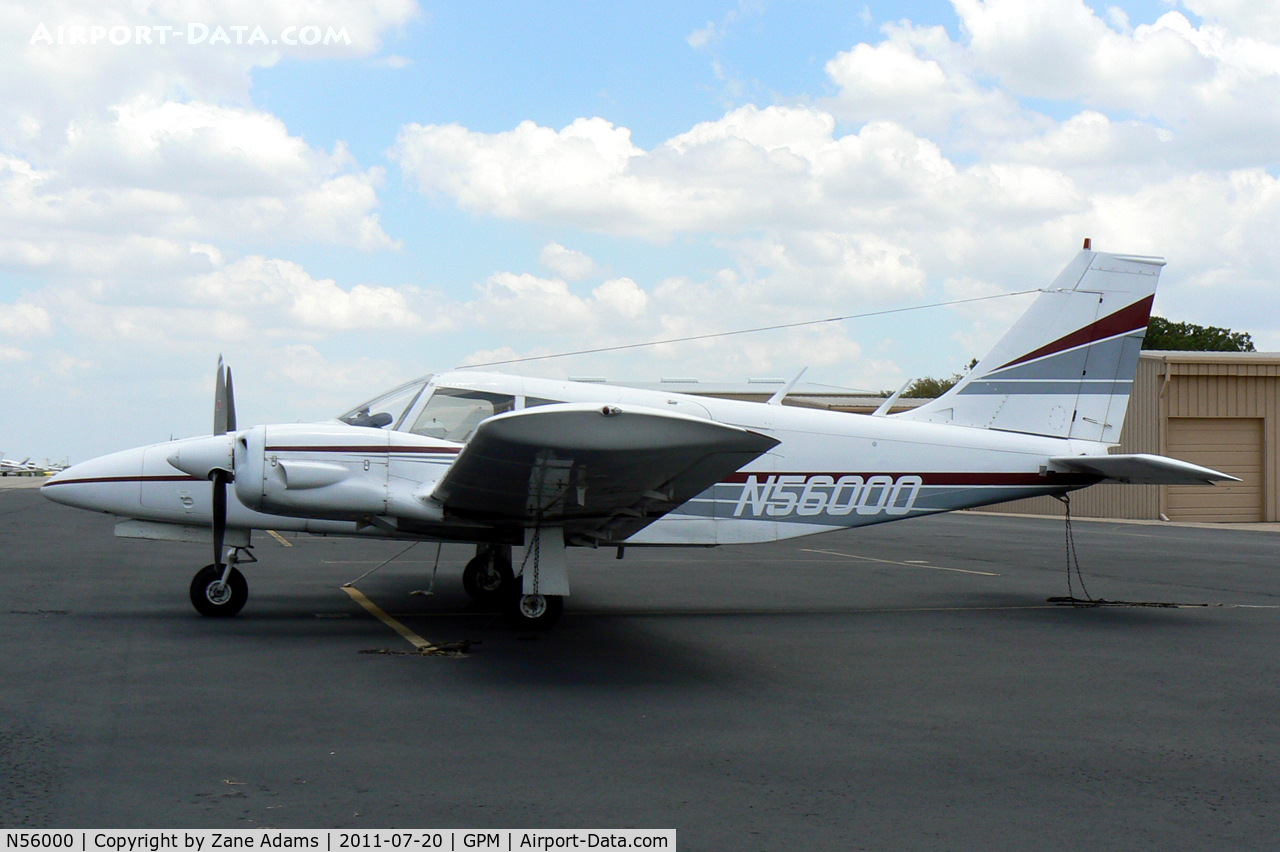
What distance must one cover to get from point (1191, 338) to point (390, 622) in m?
64.6

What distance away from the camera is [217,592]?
9.43 m

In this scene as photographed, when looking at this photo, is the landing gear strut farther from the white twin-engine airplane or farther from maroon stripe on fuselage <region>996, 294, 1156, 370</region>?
maroon stripe on fuselage <region>996, 294, 1156, 370</region>

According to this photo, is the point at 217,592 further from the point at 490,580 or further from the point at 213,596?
the point at 490,580

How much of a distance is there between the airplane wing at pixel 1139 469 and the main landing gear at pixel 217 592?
27.3 feet

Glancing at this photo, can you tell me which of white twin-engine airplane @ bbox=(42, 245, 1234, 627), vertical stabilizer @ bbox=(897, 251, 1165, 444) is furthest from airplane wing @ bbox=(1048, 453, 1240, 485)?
vertical stabilizer @ bbox=(897, 251, 1165, 444)

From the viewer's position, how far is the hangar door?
102 feet

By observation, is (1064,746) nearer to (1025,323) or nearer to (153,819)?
(153,819)

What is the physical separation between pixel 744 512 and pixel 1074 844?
20.7 ft

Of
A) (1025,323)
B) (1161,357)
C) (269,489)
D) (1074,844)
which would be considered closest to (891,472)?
(1025,323)

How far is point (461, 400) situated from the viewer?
9.79 meters

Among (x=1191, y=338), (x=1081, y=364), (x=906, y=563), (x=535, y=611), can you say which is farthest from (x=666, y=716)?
(x=1191, y=338)

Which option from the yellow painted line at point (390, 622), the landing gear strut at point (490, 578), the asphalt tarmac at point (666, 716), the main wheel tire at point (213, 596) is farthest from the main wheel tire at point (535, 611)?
the main wheel tire at point (213, 596)

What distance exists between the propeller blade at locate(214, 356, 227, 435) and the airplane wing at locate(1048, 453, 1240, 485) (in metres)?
8.69

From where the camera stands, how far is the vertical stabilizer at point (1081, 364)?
1130 cm
